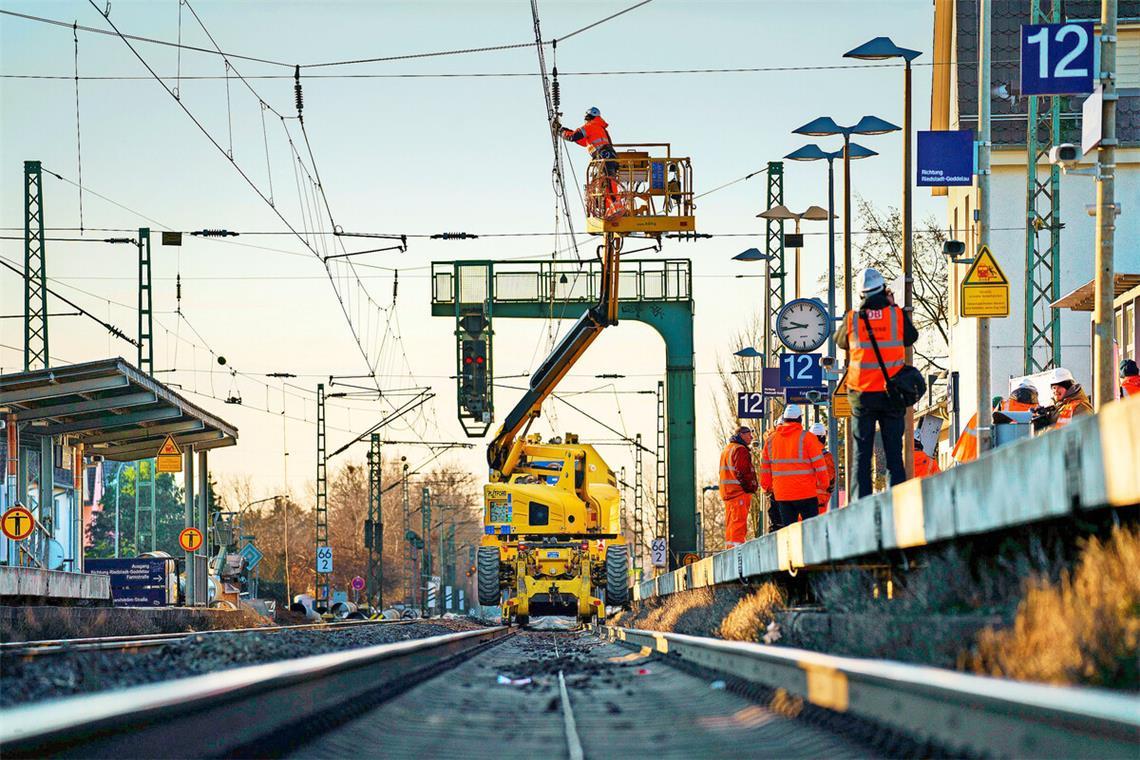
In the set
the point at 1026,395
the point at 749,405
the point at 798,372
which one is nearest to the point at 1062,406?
the point at 1026,395

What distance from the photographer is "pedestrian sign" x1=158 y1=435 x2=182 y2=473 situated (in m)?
36.2

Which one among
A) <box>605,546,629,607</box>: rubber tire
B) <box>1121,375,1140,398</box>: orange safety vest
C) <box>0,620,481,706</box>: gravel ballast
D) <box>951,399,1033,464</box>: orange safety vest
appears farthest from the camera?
<box>605,546,629,607</box>: rubber tire

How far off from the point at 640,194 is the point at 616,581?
1082 centimetres

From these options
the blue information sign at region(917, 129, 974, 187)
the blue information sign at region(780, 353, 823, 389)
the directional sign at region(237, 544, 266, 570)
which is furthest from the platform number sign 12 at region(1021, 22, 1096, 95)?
the directional sign at region(237, 544, 266, 570)

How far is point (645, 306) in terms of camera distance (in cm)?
5038

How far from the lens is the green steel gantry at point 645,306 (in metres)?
50.2

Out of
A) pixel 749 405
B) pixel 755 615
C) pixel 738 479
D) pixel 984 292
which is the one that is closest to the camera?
pixel 755 615

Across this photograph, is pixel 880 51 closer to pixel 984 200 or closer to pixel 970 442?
pixel 984 200

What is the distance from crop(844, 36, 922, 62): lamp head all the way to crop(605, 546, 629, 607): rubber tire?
710 inches

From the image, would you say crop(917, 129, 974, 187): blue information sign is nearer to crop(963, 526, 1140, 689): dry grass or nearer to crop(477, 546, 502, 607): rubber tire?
crop(963, 526, 1140, 689): dry grass

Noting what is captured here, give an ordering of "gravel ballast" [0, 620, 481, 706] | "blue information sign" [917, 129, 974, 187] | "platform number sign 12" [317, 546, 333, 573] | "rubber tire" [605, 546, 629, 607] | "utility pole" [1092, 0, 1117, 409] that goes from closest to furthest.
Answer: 1. "gravel ballast" [0, 620, 481, 706]
2. "utility pole" [1092, 0, 1117, 409]
3. "blue information sign" [917, 129, 974, 187]
4. "rubber tire" [605, 546, 629, 607]
5. "platform number sign 12" [317, 546, 333, 573]

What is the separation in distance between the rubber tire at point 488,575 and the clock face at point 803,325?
9.94 metres

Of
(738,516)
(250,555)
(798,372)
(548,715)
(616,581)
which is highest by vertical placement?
(798,372)

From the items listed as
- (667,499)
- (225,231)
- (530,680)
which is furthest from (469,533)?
(530,680)
